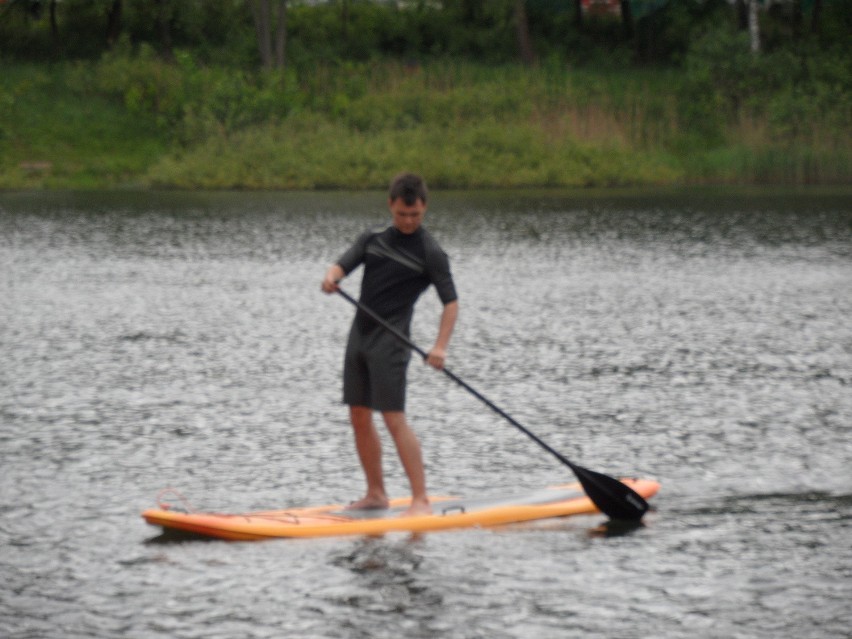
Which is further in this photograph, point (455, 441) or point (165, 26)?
point (165, 26)

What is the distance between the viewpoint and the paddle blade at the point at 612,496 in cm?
731

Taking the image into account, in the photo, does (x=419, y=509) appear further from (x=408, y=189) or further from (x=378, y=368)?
(x=408, y=189)

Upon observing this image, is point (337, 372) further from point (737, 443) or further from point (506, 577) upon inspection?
point (506, 577)

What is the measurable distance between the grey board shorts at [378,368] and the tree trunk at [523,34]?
4016 cm

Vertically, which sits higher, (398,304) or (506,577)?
(398,304)

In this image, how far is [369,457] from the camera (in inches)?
291

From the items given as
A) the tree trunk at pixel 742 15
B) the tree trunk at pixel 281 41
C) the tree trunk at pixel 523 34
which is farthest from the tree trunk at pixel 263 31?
the tree trunk at pixel 742 15

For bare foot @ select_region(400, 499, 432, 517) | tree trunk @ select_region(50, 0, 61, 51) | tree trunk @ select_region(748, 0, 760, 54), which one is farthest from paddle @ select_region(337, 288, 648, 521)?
tree trunk @ select_region(50, 0, 61, 51)

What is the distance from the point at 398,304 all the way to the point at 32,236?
1794 centimetres

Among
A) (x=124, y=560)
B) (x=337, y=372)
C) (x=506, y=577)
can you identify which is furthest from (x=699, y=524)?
(x=337, y=372)

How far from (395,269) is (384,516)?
121 cm

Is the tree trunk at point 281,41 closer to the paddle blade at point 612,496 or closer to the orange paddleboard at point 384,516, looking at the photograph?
the orange paddleboard at point 384,516

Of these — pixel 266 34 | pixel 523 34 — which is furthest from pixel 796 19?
pixel 266 34

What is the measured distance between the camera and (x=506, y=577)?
253 inches
